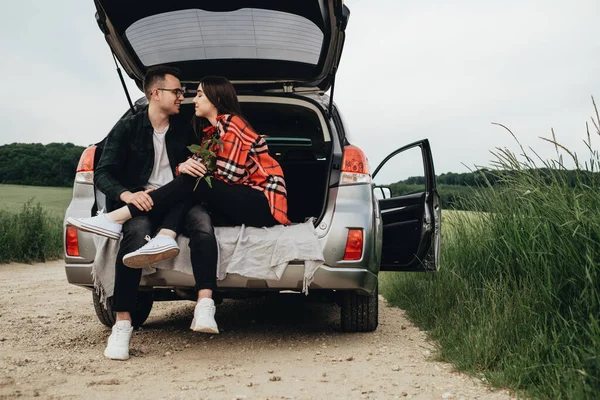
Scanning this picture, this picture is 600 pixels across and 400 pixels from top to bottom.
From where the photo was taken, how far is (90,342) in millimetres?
4191

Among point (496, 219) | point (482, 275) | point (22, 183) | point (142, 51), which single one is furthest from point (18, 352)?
point (22, 183)

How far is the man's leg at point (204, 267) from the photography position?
349 cm

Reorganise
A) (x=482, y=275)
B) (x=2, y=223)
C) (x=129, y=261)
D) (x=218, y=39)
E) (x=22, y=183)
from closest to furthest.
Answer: (x=129, y=261) → (x=218, y=39) → (x=482, y=275) → (x=2, y=223) → (x=22, y=183)

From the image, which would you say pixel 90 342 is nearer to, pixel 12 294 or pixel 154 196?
pixel 154 196

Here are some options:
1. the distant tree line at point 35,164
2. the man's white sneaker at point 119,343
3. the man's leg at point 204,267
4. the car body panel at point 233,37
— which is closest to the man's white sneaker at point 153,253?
the man's leg at point 204,267

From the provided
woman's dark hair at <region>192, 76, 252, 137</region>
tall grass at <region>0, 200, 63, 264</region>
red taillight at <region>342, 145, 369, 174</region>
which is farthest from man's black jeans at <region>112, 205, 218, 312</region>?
tall grass at <region>0, 200, 63, 264</region>

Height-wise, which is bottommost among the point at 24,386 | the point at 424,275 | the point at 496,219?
the point at 24,386

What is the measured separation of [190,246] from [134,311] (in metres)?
0.98

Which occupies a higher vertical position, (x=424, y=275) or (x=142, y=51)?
(x=142, y=51)

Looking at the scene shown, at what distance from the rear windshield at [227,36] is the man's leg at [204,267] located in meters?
1.22

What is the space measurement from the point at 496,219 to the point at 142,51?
277 centimetres

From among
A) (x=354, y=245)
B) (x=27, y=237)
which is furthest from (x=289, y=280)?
(x=27, y=237)

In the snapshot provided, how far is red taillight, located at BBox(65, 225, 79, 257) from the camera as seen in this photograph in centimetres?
383

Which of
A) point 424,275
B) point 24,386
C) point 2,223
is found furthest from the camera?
point 2,223
